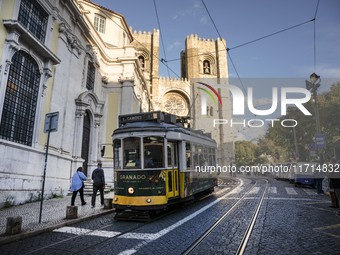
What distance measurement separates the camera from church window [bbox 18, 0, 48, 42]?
11.8 metres

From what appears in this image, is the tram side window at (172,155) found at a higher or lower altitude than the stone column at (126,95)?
lower

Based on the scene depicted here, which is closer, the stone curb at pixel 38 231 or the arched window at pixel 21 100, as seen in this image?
the stone curb at pixel 38 231

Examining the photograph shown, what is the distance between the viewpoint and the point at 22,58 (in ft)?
38.5

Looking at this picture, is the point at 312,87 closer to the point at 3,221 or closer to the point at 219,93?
the point at 3,221

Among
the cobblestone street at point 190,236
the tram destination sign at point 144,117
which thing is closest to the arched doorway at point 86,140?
the tram destination sign at point 144,117

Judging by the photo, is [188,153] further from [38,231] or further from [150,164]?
[38,231]

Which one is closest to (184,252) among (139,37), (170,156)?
(170,156)

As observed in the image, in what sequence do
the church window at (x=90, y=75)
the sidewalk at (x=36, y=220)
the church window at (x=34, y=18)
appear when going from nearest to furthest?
1. the sidewalk at (x=36, y=220)
2. the church window at (x=34, y=18)
3. the church window at (x=90, y=75)

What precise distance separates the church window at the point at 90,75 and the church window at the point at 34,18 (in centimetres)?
575

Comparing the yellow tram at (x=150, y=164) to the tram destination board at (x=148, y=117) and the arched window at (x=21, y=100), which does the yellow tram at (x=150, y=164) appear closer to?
the tram destination board at (x=148, y=117)

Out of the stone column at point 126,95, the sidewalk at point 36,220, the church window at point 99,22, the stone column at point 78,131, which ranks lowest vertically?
the sidewalk at point 36,220

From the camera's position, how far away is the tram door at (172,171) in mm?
8227

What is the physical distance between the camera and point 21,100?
38.2 feet

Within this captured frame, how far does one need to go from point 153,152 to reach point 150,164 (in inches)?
14.9
